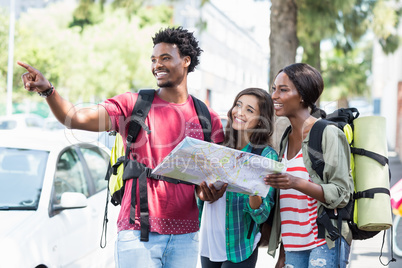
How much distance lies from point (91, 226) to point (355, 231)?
8.43 ft

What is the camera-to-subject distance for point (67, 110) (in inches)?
102

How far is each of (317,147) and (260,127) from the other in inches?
22.5

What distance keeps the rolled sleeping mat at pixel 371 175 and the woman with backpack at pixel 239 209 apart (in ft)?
1.69

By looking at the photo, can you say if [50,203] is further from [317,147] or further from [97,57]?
[97,57]

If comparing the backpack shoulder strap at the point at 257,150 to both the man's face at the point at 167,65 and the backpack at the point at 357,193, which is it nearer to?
the backpack at the point at 357,193

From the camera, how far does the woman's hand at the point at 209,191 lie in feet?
9.97

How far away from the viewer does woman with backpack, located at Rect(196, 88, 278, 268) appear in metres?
3.38

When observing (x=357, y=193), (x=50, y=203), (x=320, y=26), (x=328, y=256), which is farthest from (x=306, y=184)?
(x=320, y=26)

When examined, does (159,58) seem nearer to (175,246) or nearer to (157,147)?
(157,147)

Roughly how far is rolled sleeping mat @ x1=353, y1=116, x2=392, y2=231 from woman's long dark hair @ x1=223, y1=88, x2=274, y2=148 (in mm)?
564

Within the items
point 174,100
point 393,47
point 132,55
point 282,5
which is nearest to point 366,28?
point 393,47

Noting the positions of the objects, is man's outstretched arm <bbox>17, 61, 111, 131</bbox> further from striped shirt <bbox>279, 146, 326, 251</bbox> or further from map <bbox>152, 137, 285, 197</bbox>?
striped shirt <bbox>279, 146, 326, 251</bbox>

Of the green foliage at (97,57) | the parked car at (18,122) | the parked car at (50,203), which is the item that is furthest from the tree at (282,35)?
the green foliage at (97,57)

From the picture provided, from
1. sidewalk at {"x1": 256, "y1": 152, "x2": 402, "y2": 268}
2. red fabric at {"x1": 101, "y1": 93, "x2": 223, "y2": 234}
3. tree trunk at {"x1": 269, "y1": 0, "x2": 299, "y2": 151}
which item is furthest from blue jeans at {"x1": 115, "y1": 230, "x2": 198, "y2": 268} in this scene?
tree trunk at {"x1": 269, "y1": 0, "x2": 299, "y2": 151}
